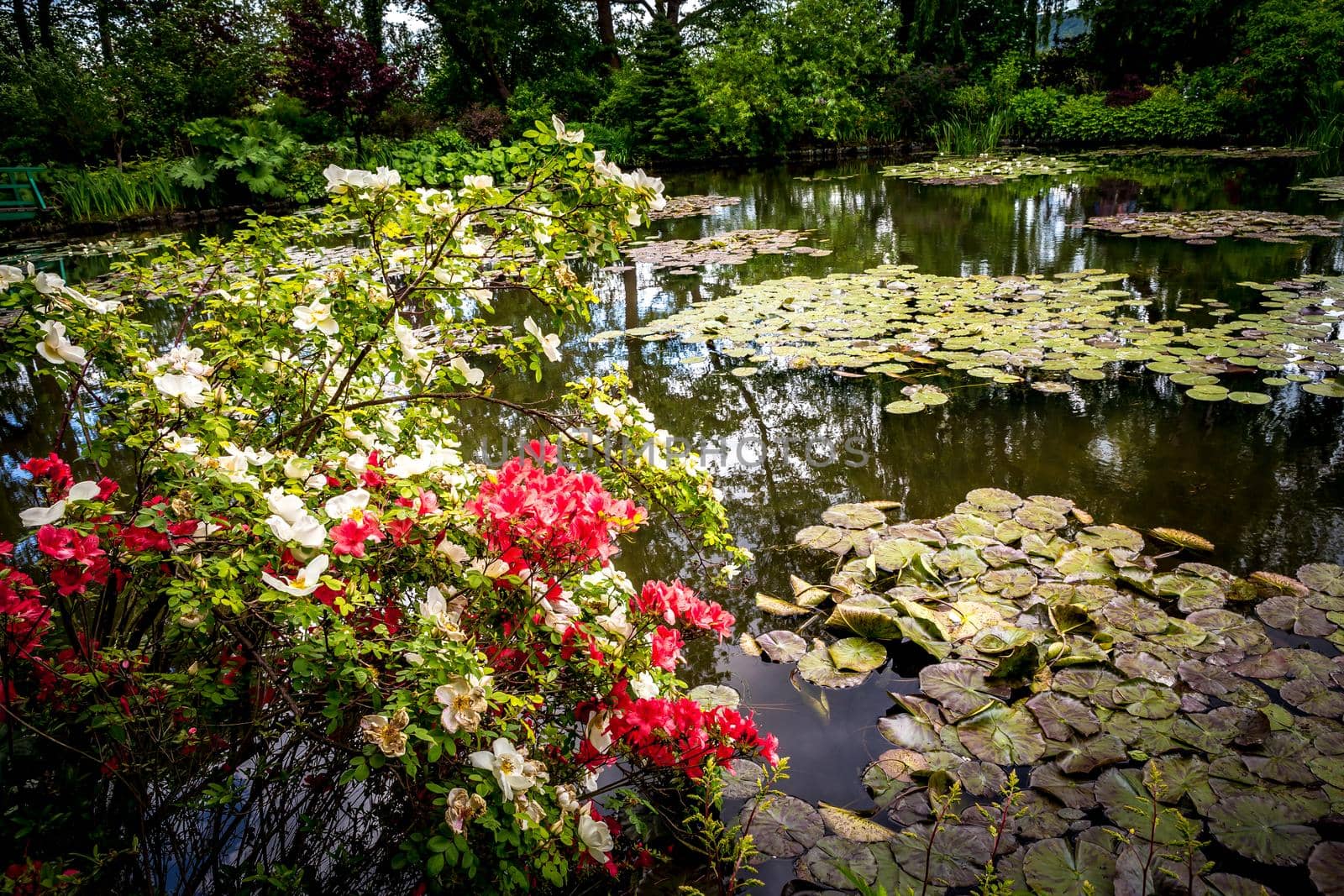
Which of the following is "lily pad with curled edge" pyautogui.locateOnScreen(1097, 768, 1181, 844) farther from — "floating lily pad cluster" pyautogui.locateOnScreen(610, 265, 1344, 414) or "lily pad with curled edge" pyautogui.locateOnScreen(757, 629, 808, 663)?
"floating lily pad cluster" pyautogui.locateOnScreen(610, 265, 1344, 414)

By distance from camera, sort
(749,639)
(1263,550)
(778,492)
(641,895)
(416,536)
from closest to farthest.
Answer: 1. (416,536)
2. (641,895)
3. (749,639)
4. (1263,550)
5. (778,492)

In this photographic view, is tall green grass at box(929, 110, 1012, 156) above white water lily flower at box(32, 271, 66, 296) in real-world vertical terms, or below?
above

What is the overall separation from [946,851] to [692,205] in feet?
28.9

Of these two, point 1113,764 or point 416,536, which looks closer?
point 416,536

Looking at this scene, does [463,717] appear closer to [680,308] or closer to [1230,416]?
[1230,416]

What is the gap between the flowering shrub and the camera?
0.85 meters

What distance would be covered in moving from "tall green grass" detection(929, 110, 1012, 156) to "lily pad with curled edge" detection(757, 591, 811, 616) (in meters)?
12.9

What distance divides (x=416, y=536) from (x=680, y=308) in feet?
12.7

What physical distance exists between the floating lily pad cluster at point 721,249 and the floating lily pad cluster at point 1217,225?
2683mm

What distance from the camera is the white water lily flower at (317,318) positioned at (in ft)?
3.62

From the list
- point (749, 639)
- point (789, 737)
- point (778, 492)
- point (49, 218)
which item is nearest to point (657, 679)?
point (789, 737)

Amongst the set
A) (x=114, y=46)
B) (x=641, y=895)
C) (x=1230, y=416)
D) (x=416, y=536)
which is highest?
(x=114, y=46)

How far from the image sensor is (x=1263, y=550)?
1996 millimetres

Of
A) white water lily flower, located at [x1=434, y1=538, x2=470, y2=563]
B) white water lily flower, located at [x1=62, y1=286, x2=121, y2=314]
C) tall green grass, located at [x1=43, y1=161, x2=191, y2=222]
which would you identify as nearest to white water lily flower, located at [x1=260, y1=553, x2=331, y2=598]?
white water lily flower, located at [x1=434, y1=538, x2=470, y2=563]
